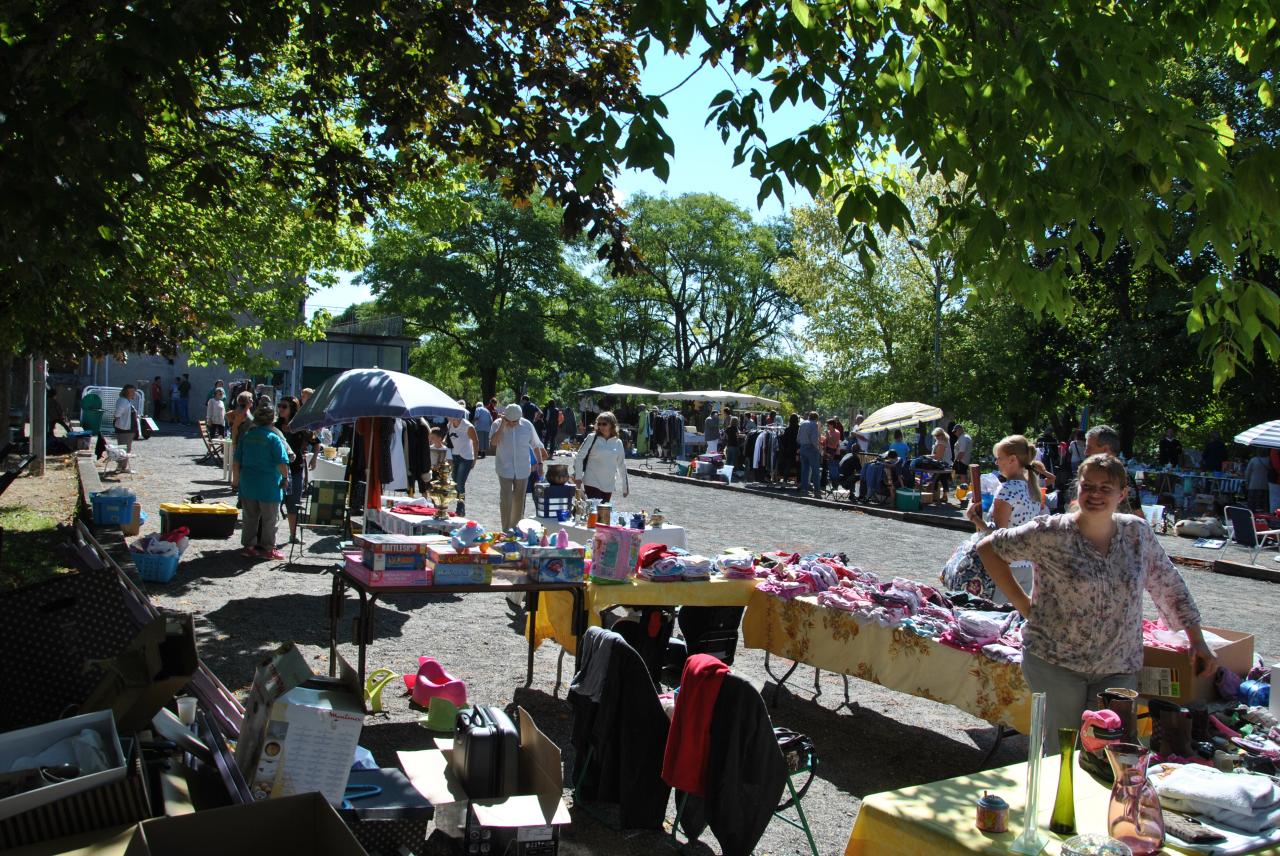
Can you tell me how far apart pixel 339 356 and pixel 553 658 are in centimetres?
3892

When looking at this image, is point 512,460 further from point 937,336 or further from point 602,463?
point 937,336

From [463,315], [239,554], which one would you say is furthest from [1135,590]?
[463,315]

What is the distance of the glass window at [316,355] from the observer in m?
42.0

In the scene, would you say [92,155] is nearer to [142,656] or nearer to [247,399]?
[142,656]

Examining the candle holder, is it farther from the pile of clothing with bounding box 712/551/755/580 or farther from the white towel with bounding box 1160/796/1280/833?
the pile of clothing with bounding box 712/551/755/580

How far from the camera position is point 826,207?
37.6 meters

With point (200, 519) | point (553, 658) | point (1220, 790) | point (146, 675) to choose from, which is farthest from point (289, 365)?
point (1220, 790)

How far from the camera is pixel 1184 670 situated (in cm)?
468

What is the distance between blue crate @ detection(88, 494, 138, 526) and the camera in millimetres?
11328

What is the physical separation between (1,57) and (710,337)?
58561 millimetres

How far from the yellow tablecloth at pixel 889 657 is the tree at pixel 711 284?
53794mm

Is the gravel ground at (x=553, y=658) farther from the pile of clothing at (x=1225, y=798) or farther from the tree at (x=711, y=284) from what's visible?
the tree at (x=711, y=284)

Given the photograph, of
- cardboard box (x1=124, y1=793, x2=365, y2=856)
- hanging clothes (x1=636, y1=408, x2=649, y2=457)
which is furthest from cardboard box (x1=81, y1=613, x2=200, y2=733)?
hanging clothes (x1=636, y1=408, x2=649, y2=457)

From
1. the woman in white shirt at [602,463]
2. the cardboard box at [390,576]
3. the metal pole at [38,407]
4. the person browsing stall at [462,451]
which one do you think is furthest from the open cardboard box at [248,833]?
the metal pole at [38,407]
